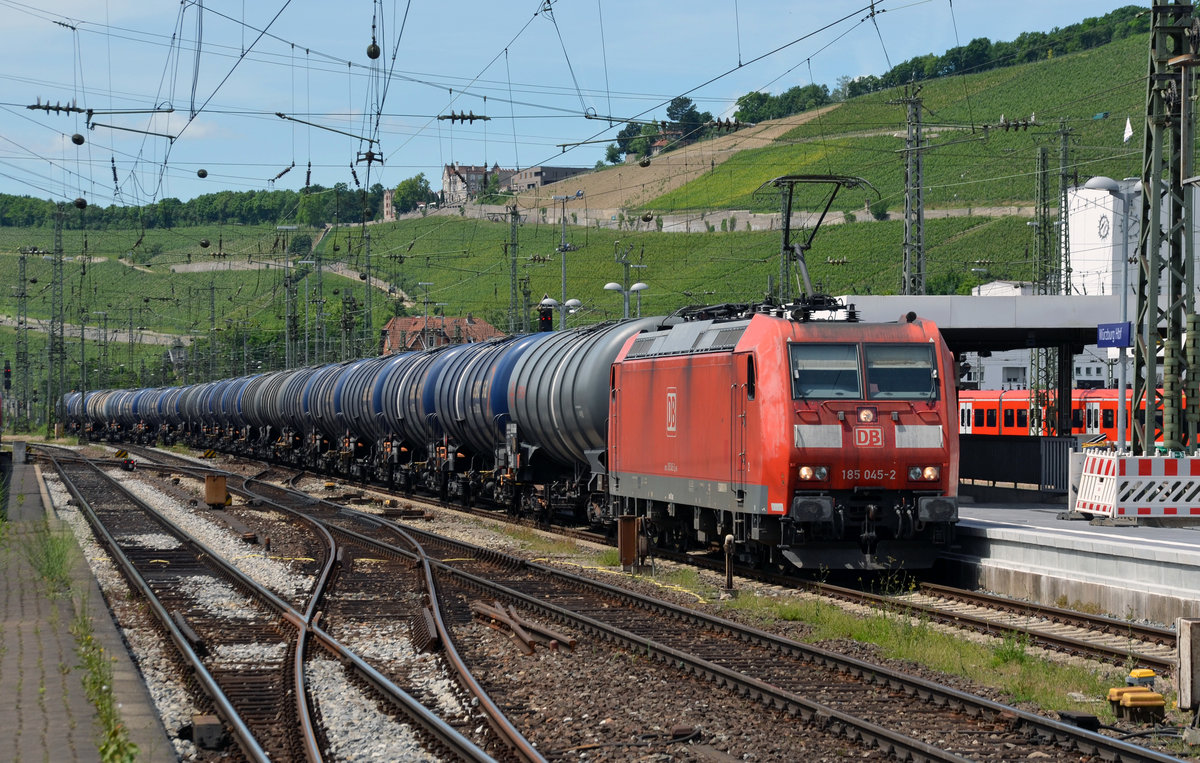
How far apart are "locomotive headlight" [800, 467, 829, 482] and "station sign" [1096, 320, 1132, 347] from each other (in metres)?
9.68

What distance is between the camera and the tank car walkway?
796cm

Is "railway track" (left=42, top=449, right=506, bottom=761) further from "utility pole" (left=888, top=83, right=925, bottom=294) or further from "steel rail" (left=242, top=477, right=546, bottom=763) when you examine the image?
"utility pole" (left=888, top=83, right=925, bottom=294)

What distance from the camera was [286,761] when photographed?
8.52 meters

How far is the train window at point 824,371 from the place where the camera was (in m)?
15.8

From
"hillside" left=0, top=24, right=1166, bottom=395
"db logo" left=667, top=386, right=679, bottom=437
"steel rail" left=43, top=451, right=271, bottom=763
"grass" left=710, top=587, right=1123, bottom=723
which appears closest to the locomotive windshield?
"grass" left=710, top=587, right=1123, bottom=723

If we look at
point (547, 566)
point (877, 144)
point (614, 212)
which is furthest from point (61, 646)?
point (614, 212)

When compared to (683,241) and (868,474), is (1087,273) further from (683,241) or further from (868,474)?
(868,474)

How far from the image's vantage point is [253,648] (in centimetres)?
1270

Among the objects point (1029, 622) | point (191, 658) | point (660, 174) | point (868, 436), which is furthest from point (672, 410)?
point (660, 174)

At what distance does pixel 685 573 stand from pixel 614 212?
123113 millimetres

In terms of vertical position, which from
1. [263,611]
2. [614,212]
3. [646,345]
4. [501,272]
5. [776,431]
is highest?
[614,212]

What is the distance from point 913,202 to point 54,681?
99.9ft

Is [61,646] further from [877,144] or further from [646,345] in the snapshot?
[877,144]

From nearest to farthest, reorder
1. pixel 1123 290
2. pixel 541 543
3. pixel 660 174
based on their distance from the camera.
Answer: pixel 541 543 < pixel 1123 290 < pixel 660 174
